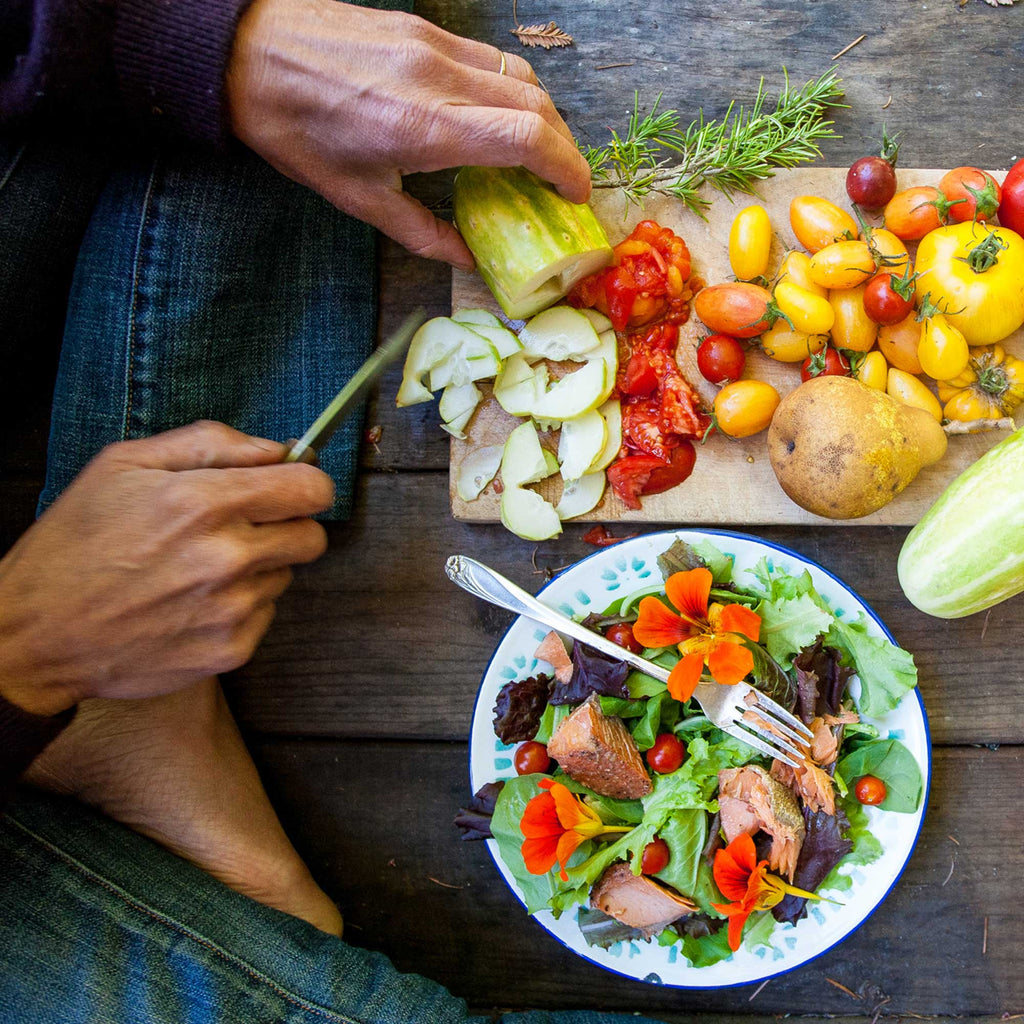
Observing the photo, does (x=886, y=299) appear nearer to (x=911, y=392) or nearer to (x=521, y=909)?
(x=911, y=392)

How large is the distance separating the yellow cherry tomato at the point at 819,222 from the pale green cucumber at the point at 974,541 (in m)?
0.41

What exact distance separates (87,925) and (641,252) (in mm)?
1283

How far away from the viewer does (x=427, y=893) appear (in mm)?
1356

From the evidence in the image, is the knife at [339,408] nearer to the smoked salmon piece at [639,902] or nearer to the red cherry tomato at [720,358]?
the red cherry tomato at [720,358]

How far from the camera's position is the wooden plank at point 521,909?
4.37ft

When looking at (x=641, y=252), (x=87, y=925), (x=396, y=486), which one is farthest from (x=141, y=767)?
(x=641, y=252)

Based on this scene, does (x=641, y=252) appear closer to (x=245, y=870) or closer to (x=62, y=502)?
(x=62, y=502)

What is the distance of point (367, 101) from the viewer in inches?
41.4

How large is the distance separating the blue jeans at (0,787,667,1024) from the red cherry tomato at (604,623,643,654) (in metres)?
0.59

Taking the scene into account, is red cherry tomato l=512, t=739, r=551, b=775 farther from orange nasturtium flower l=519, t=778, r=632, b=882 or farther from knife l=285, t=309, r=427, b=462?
knife l=285, t=309, r=427, b=462

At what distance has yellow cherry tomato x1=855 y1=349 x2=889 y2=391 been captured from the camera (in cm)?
127

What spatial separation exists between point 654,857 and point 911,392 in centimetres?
82

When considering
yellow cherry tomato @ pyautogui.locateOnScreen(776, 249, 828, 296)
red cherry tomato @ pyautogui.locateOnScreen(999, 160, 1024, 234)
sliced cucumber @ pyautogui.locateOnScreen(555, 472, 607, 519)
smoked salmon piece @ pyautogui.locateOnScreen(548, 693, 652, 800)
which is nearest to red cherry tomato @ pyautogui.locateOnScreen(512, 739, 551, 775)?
smoked salmon piece @ pyautogui.locateOnScreen(548, 693, 652, 800)

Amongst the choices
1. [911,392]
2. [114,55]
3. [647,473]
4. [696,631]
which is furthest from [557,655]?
[114,55]
